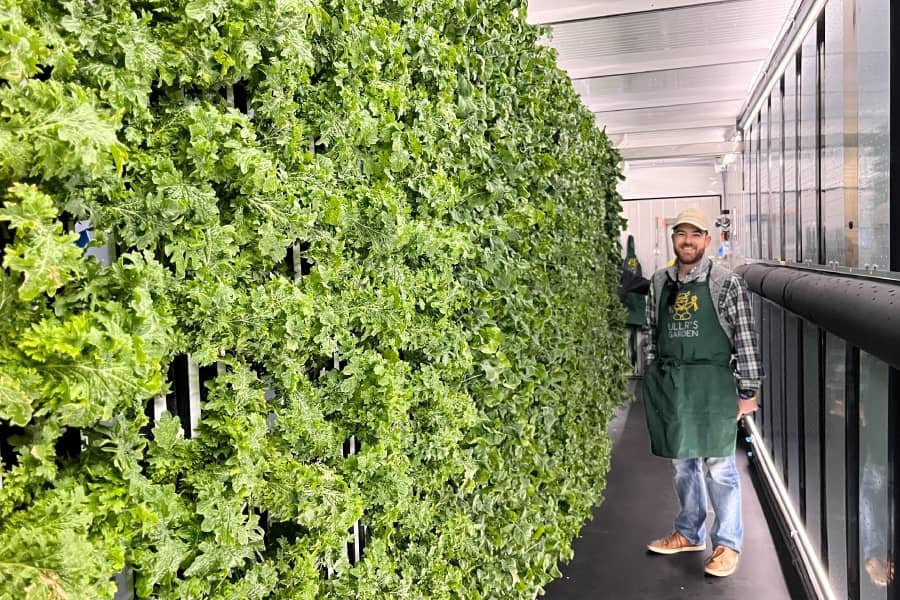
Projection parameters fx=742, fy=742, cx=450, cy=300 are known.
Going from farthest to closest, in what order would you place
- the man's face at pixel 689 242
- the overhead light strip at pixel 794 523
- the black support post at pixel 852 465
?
the man's face at pixel 689 242 < the overhead light strip at pixel 794 523 < the black support post at pixel 852 465

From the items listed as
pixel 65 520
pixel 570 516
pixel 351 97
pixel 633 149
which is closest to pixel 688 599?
pixel 570 516

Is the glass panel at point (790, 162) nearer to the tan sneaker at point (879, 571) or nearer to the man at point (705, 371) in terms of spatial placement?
the man at point (705, 371)

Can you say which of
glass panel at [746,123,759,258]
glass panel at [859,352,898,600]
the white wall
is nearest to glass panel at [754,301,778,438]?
glass panel at [746,123,759,258]

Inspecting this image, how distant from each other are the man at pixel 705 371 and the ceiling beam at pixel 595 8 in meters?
1.36

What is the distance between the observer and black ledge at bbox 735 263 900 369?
213cm

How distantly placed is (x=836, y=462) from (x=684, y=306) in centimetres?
128

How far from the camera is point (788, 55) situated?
5.00 meters

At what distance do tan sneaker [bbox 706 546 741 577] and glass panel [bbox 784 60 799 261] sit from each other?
1911 millimetres

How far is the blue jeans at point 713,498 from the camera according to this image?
4.58 meters

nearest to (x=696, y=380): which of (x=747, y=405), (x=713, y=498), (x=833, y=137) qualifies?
(x=747, y=405)

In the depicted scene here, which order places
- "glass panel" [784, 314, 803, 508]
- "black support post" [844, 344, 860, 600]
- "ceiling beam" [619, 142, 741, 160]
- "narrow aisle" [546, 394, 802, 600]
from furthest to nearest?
1. "ceiling beam" [619, 142, 741, 160]
2. "glass panel" [784, 314, 803, 508]
3. "narrow aisle" [546, 394, 802, 600]
4. "black support post" [844, 344, 860, 600]

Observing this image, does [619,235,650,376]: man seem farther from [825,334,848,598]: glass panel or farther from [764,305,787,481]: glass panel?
[825,334,848,598]: glass panel

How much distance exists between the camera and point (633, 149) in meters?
9.79

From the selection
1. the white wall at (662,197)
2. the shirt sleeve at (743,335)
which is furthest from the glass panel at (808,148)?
the white wall at (662,197)
